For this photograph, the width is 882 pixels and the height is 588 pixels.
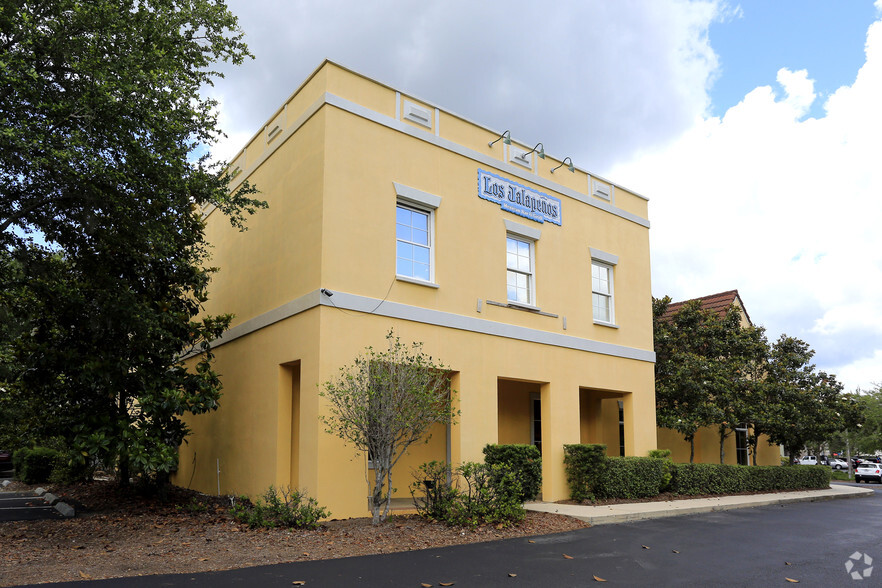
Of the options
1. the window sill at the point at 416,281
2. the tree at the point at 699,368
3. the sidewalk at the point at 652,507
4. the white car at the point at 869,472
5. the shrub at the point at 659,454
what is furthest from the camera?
the white car at the point at 869,472

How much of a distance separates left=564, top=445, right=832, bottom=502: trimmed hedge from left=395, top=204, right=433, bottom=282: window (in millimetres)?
5531

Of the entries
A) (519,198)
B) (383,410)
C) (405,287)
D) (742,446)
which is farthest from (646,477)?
(742,446)

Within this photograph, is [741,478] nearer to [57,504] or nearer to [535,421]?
[535,421]

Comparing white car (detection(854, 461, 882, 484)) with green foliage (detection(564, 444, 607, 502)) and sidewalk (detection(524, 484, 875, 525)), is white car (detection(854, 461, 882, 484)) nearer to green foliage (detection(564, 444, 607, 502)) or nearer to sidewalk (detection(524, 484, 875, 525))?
sidewalk (detection(524, 484, 875, 525))

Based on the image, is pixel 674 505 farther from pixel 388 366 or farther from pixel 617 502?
pixel 388 366

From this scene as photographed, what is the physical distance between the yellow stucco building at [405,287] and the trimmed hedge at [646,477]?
0.54m

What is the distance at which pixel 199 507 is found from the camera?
12.8 meters

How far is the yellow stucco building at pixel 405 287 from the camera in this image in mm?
12227

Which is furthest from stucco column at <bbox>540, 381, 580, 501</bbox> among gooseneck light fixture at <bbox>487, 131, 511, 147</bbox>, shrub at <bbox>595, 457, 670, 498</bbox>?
gooseneck light fixture at <bbox>487, 131, 511, 147</bbox>

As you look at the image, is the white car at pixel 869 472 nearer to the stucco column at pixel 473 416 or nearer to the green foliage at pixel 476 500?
the stucco column at pixel 473 416

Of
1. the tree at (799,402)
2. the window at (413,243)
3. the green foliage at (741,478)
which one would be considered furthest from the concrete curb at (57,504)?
the tree at (799,402)

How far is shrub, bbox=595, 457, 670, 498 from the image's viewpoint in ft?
49.5

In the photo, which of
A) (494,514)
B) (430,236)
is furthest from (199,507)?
(430,236)

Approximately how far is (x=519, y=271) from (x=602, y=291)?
334cm
